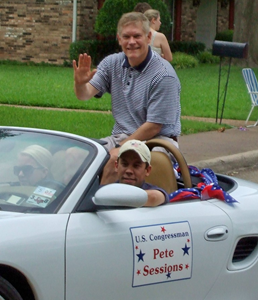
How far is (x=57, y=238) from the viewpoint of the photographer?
10.9 feet

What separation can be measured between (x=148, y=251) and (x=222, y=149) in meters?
7.14

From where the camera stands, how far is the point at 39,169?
12.4ft

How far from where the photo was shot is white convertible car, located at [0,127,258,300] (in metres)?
3.28

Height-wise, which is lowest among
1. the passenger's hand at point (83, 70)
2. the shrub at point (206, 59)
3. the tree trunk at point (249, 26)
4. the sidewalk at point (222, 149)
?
the shrub at point (206, 59)

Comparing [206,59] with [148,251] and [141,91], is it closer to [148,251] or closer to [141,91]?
[141,91]

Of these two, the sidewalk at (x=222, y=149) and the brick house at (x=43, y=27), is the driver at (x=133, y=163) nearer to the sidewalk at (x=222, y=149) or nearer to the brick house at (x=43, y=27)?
the sidewalk at (x=222, y=149)

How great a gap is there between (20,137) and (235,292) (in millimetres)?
1511

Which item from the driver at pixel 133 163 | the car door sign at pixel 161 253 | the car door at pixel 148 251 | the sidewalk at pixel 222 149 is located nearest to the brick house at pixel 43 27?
the sidewalk at pixel 222 149

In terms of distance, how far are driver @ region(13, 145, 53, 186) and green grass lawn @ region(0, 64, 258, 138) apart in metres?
6.41

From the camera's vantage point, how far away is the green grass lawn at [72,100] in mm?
11469

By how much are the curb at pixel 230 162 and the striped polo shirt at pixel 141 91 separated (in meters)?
3.89

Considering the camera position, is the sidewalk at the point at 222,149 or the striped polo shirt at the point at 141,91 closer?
the striped polo shirt at the point at 141,91

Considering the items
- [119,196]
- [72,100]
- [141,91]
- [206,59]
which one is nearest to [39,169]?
[119,196]

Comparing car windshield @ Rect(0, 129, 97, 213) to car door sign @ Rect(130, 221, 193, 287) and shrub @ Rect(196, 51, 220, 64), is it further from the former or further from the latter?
shrub @ Rect(196, 51, 220, 64)
